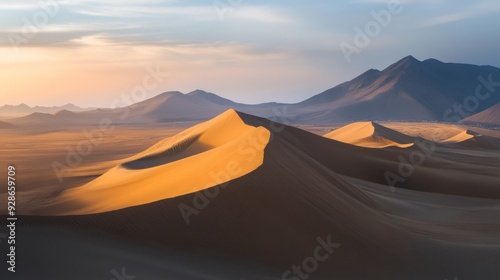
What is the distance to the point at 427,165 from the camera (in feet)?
102

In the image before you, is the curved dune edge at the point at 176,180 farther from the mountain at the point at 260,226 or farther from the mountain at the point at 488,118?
the mountain at the point at 488,118

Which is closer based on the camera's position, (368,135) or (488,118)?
(368,135)

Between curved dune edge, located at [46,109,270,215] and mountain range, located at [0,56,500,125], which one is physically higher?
mountain range, located at [0,56,500,125]

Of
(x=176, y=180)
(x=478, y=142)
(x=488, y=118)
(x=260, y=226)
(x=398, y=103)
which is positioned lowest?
(x=488, y=118)

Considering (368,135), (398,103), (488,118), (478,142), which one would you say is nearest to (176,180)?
(368,135)

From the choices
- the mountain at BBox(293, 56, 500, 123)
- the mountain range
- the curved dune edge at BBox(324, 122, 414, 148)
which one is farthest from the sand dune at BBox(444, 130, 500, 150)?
the mountain range

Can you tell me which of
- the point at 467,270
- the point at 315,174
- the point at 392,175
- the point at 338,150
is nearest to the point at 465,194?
the point at 392,175

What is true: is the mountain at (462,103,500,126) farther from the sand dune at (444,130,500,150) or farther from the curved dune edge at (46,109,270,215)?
the curved dune edge at (46,109,270,215)

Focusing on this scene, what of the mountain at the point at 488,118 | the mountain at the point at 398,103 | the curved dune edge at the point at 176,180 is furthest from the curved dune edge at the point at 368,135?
the mountain at the point at 398,103

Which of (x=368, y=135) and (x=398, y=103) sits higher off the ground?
(x=398, y=103)

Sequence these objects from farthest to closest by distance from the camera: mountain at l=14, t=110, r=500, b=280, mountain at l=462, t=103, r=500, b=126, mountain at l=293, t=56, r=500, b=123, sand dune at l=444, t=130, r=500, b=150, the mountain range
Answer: mountain at l=293, t=56, r=500, b=123, the mountain range, mountain at l=462, t=103, r=500, b=126, sand dune at l=444, t=130, r=500, b=150, mountain at l=14, t=110, r=500, b=280

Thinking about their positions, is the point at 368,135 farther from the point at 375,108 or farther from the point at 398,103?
the point at 398,103

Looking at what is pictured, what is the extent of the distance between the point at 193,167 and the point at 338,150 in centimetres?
1429

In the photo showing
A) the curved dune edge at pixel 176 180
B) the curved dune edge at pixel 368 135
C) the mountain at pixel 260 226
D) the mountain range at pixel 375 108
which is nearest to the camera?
the mountain at pixel 260 226
